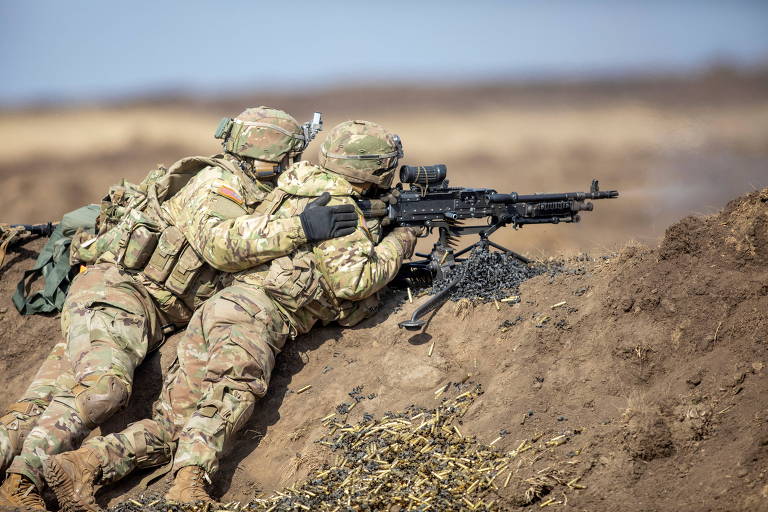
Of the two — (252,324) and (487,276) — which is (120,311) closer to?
(252,324)

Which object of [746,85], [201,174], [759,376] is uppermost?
[746,85]

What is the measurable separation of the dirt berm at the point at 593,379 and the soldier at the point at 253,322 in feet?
1.58

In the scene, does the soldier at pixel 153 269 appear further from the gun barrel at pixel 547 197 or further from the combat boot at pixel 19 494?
the gun barrel at pixel 547 197

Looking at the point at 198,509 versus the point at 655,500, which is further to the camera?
the point at 198,509

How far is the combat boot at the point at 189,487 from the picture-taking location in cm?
585

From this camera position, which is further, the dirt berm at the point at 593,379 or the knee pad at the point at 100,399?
the knee pad at the point at 100,399

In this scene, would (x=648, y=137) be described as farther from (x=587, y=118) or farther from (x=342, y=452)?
(x=342, y=452)

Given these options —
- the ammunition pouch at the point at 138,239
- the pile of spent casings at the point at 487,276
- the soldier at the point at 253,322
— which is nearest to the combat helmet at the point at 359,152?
the soldier at the point at 253,322

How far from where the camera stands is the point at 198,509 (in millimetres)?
5742

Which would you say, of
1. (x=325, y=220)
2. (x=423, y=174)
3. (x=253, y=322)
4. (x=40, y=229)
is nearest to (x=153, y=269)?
(x=253, y=322)

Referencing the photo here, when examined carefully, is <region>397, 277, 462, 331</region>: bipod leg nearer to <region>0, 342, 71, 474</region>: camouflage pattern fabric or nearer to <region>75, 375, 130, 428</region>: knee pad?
<region>75, 375, 130, 428</region>: knee pad

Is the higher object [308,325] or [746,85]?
[746,85]

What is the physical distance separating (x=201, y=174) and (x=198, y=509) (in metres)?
2.94

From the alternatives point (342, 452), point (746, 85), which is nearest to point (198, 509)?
point (342, 452)
